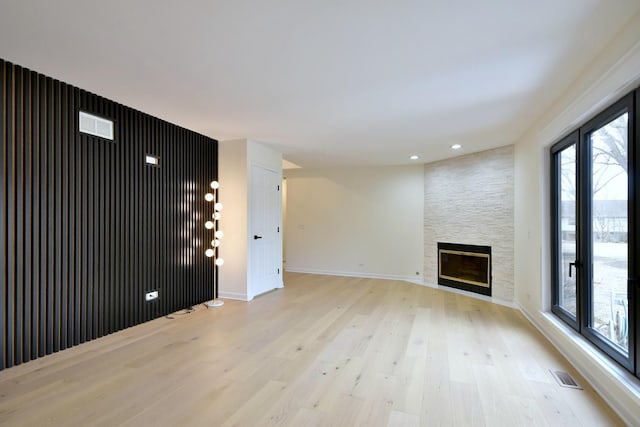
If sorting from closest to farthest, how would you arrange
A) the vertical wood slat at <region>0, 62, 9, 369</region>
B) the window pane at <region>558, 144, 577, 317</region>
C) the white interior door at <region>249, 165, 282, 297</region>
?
1. the vertical wood slat at <region>0, 62, 9, 369</region>
2. the window pane at <region>558, 144, 577, 317</region>
3. the white interior door at <region>249, 165, 282, 297</region>

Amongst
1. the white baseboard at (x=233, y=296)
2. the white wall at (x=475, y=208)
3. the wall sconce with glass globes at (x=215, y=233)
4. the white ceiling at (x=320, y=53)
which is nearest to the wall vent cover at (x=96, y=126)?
the white ceiling at (x=320, y=53)

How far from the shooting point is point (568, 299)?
3359mm

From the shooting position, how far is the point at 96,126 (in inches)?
135

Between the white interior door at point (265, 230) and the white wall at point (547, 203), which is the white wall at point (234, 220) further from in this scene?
the white wall at point (547, 203)

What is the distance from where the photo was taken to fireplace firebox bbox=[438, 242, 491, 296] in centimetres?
557

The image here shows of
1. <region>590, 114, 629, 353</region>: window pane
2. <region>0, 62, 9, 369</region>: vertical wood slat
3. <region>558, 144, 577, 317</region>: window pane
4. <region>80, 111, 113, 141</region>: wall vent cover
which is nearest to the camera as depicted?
<region>590, 114, 629, 353</region>: window pane

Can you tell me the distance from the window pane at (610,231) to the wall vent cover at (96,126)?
4.79m

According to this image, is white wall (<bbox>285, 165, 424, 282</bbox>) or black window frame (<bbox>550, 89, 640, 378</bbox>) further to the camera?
white wall (<bbox>285, 165, 424, 282</bbox>)

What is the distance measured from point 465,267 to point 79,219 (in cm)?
598

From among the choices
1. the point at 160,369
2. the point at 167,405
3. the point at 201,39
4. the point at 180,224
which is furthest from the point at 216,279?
the point at 201,39

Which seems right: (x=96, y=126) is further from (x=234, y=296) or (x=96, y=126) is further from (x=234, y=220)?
(x=234, y=296)

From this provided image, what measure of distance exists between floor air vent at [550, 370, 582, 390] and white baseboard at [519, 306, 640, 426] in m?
0.11

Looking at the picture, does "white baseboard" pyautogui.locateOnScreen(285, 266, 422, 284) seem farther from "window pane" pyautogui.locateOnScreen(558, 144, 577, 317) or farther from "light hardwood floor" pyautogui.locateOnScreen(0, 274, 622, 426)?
"window pane" pyautogui.locateOnScreen(558, 144, 577, 317)

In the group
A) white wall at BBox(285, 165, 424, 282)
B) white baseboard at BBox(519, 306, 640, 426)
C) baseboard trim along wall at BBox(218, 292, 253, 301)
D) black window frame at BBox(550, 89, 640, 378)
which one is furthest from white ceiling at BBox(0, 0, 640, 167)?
white wall at BBox(285, 165, 424, 282)
